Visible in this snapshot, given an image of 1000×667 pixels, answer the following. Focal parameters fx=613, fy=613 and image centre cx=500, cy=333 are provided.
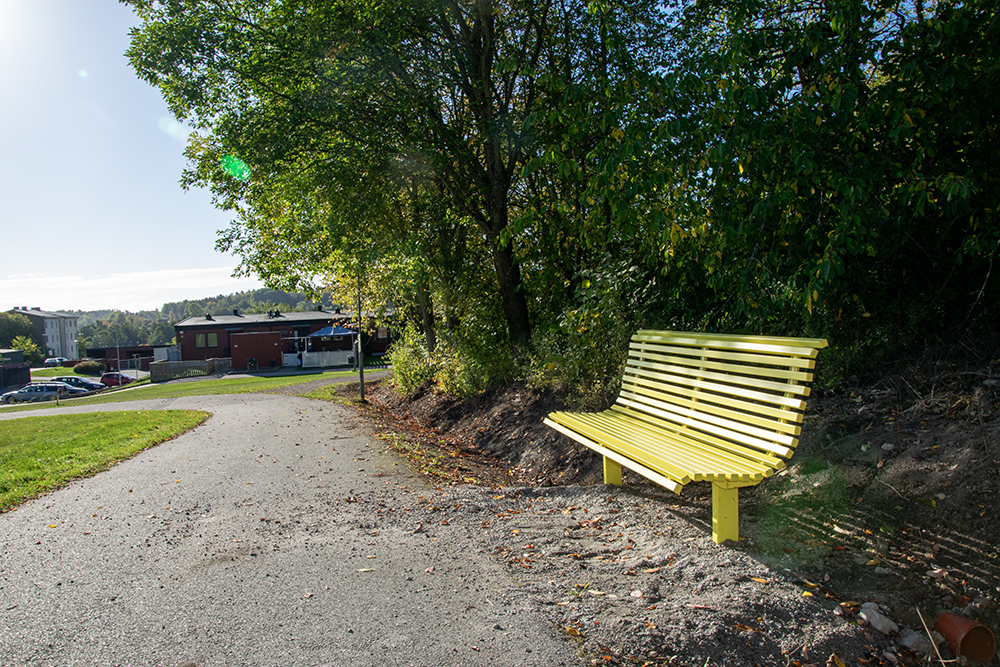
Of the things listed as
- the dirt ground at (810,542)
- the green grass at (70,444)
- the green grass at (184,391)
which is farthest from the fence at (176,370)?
the dirt ground at (810,542)

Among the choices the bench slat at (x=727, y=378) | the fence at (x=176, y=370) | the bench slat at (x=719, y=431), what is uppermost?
the bench slat at (x=727, y=378)

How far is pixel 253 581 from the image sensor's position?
3512 millimetres

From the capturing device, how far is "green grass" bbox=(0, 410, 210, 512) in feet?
21.4

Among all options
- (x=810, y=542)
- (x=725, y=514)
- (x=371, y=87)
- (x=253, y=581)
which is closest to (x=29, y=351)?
(x=371, y=87)

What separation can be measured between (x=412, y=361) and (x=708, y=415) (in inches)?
432

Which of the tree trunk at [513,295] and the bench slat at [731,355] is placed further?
the tree trunk at [513,295]

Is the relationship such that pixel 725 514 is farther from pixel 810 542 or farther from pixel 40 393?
pixel 40 393

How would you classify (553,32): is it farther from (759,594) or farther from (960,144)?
(759,594)

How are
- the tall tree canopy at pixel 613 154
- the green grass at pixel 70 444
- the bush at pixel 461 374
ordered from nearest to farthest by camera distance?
the tall tree canopy at pixel 613 154 → the green grass at pixel 70 444 → the bush at pixel 461 374

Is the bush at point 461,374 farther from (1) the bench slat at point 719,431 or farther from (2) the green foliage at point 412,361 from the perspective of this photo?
(1) the bench slat at point 719,431

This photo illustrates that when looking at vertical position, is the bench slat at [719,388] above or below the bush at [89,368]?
above

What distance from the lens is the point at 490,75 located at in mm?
9992

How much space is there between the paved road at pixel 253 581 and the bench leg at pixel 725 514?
1252 mm

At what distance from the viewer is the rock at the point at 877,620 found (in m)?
2.65
